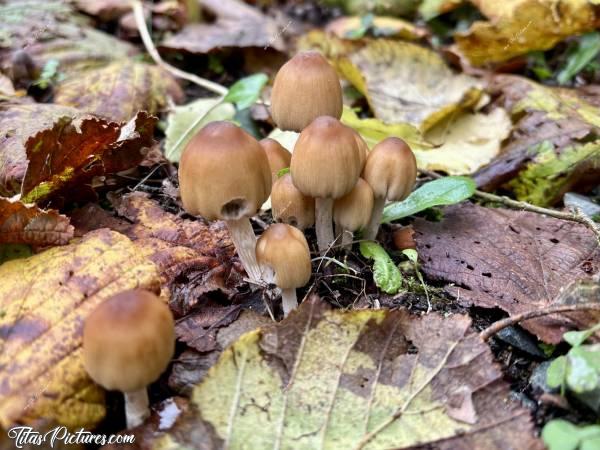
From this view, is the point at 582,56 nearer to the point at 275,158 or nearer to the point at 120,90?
the point at 275,158

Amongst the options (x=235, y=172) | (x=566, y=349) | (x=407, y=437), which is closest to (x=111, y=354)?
(x=235, y=172)

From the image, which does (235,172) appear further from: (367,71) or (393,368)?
(367,71)

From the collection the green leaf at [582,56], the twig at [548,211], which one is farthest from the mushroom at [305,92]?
the green leaf at [582,56]

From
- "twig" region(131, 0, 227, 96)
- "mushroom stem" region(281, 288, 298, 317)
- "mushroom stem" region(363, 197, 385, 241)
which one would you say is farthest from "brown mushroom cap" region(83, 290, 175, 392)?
"twig" region(131, 0, 227, 96)

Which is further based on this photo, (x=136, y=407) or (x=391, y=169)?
(x=391, y=169)

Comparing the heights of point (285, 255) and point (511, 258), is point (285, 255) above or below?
above

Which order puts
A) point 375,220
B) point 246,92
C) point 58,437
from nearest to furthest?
1. point 58,437
2. point 375,220
3. point 246,92

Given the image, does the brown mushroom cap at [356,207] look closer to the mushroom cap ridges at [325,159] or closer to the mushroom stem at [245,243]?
the mushroom cap ridges at [325,159]

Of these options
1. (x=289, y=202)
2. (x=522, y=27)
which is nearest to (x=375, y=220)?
(x=289, y=202)

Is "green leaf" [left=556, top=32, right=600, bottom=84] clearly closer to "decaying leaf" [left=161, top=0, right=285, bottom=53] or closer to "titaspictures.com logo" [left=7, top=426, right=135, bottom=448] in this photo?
"decaying leaf" [left=161, top=0, right=285, bottom=53]
